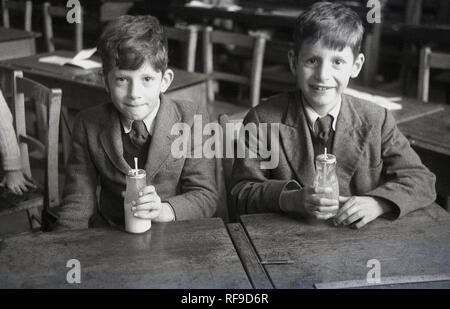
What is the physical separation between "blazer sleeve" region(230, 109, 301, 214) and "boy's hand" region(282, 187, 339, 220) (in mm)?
126

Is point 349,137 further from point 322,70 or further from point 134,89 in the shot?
point 134,89

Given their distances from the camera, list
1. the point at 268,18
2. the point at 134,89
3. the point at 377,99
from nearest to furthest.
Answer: the point at 134,89, the point at 377,99, the point at 268,18

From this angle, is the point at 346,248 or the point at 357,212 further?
the point at 357,212

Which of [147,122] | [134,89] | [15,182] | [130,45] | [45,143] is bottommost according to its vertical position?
[15,182]

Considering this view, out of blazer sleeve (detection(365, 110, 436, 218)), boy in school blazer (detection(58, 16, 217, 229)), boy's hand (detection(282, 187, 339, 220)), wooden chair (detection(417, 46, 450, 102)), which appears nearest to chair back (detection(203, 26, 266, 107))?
wooden chair (detection(417, 46, 450, 102))

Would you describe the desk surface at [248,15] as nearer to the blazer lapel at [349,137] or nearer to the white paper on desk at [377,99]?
the white paper on desk at [377,99]

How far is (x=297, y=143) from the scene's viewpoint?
1.79 meters

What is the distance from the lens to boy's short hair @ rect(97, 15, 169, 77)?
65.1 inches

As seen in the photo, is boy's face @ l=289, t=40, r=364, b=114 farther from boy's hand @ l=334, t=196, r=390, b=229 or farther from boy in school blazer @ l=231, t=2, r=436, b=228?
boy's hand @ l=334, t=196, r=390, b=229

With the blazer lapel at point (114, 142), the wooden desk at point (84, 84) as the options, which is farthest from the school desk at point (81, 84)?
the blazer lapel at point (114, 142)

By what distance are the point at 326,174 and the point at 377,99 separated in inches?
55.9

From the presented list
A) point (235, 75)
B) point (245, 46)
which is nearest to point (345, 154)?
point (245, 46)

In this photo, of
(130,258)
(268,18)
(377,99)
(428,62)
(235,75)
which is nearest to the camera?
(130,258)
